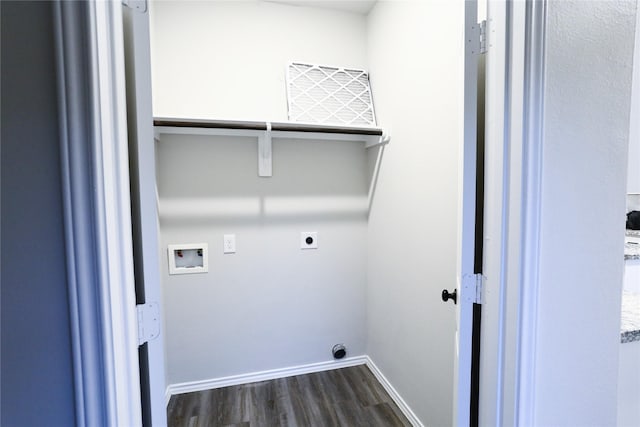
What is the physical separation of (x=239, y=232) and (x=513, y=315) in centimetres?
162

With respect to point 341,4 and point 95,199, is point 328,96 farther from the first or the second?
point 95,199

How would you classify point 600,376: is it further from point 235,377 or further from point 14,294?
point 235,377

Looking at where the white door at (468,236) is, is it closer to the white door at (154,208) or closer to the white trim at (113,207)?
the white door at (154,208)

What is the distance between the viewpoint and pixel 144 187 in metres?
0.75

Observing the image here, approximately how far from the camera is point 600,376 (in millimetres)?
889

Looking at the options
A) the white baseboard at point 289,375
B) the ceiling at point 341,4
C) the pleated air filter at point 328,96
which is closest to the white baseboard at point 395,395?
the white baseboard at point 289,375

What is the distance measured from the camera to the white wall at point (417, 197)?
1.42m

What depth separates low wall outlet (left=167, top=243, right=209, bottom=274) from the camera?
1964 mm

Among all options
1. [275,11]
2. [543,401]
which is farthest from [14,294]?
[275,11]

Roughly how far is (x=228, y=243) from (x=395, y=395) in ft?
4.59

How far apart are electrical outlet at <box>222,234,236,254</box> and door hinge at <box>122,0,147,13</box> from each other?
4.79 feet

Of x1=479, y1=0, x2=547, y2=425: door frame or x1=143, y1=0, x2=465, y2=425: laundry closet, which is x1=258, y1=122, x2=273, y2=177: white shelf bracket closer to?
x1=143, y1=0, x2=465, y2=425: laundry closet

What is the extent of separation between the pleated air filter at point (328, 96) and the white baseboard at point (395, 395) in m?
1.67

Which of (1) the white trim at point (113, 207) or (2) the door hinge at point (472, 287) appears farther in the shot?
(2) the door hinge at point (472, 287)
